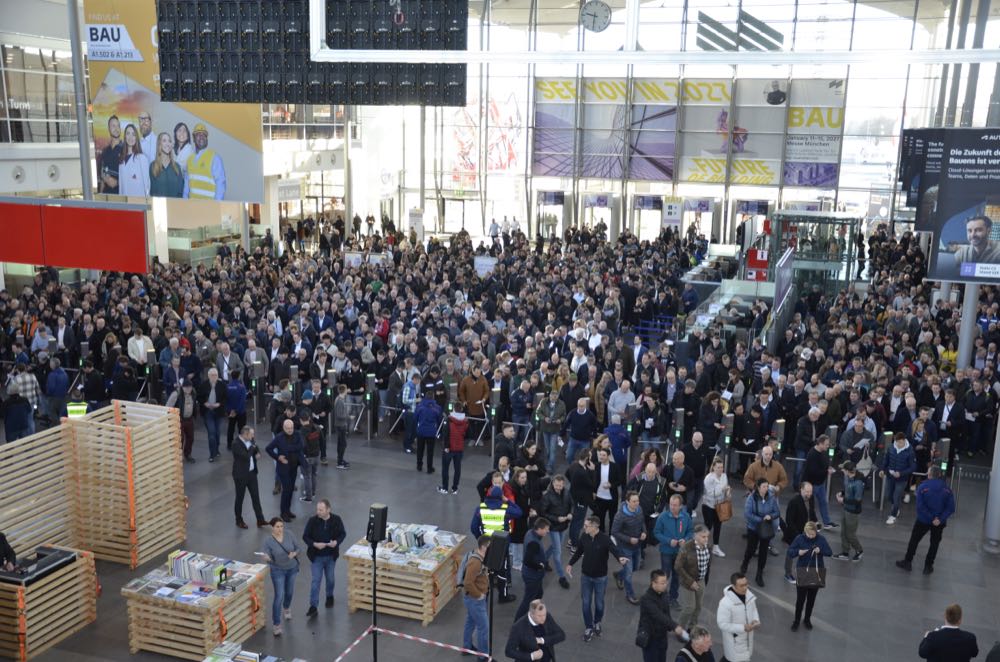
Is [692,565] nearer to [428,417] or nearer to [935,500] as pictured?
[935,500]

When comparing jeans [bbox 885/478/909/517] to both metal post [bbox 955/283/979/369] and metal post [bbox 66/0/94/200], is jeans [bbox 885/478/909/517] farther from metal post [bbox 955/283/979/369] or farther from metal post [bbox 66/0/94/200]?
metal post [bbox 66/0/94/200]

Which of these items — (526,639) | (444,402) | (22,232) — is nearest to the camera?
(526,639)

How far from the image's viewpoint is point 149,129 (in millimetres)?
21859

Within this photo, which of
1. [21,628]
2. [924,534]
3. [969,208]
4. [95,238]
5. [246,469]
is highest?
[969,208]

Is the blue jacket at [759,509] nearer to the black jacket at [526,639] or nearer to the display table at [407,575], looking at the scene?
the display table at [407,575]

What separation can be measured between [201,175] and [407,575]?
14870 millimetres

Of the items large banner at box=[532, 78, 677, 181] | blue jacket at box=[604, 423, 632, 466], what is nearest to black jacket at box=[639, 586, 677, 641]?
blue jacket at box=[604, 423, 632, 466]

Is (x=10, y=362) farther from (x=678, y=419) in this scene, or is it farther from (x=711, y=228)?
(x=711, y=228)

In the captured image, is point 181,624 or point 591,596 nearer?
point 181,624

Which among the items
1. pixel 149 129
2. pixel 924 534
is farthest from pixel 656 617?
pixel 149 129

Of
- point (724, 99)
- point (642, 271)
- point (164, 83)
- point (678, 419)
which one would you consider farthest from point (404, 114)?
point (678, 419)

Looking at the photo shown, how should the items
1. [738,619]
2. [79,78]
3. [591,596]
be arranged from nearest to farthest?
1. [738,619]
2. [591,596]
3. [79,78]

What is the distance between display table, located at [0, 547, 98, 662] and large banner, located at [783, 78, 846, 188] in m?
29.2

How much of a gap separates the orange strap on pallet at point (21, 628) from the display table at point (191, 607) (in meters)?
0.95
